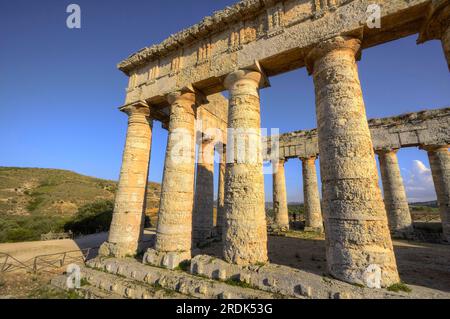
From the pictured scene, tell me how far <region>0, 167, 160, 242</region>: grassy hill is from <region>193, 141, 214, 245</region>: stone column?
16.0 m

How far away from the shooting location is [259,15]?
713 centimetres

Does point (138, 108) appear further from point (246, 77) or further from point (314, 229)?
point (314, 229)

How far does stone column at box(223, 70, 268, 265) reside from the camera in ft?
18.7

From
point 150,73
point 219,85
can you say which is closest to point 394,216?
point 219,85

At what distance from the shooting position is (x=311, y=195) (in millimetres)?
15859

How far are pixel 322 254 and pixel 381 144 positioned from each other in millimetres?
10715

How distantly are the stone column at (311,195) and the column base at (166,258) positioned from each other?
11.6m

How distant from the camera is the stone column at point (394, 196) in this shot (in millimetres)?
13383

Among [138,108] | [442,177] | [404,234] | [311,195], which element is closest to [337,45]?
[138,108]

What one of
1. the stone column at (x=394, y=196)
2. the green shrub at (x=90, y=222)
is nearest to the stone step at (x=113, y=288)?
the stone column at (x=394, y=196)

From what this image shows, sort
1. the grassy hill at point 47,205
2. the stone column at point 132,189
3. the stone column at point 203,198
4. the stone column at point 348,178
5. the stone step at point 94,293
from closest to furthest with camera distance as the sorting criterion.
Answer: the stone column at point 348,178, the stone step at point 94,293, the stone column at point 132,189, the stone column at point 203,198, the grassy hill at point 47,205

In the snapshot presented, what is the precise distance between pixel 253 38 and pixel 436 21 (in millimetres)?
4732

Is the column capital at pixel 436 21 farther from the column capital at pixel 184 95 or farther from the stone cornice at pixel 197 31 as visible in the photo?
the column capital at pixel 184 95

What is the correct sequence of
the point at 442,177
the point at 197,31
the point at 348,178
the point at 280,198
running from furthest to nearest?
the point at 280,198 < the point at 442,177 < the point at 197,31 < the point at 348,178
